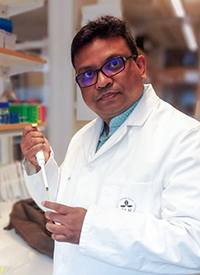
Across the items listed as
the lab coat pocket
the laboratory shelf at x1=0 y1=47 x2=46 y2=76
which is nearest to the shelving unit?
the laboratory shelf at x1=0 y1=47 x2=46 y2=76

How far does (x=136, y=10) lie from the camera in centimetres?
349

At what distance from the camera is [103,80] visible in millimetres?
781

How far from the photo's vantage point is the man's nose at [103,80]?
30.7 inches

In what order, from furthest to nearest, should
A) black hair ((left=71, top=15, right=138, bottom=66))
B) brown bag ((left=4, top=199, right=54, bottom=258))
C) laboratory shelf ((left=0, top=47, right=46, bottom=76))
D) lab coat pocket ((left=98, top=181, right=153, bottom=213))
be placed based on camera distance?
laboratory shelf ((left=0, top=47, right=46, bottom=76))
brown bag ((left=4, top=199, right=54, bottom=258))
black hair ((left=71, top=15, right=138, bottom=66))
lab coat pocket ((left=98, top=181, right=153, bottom=213))

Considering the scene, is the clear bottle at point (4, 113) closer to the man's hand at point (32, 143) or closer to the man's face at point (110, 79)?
the man's hand at point (32, 143)

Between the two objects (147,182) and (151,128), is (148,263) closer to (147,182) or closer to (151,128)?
(147,182)

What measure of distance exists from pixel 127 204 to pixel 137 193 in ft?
0.15

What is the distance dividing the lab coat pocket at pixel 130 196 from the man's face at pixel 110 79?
0.27m

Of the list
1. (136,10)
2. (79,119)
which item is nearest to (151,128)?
(79,119)

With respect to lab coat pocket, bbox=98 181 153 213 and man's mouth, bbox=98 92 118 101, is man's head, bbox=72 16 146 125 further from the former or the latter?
lab coat pocket, bbox=98 181 153 213

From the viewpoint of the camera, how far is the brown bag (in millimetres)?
1013

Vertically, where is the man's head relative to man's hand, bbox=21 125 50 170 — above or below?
above

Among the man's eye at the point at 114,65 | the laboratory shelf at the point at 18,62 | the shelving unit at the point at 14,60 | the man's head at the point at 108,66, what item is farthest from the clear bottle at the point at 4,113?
the man's eye at the point at 114,65

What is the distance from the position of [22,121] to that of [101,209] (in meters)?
0.88
